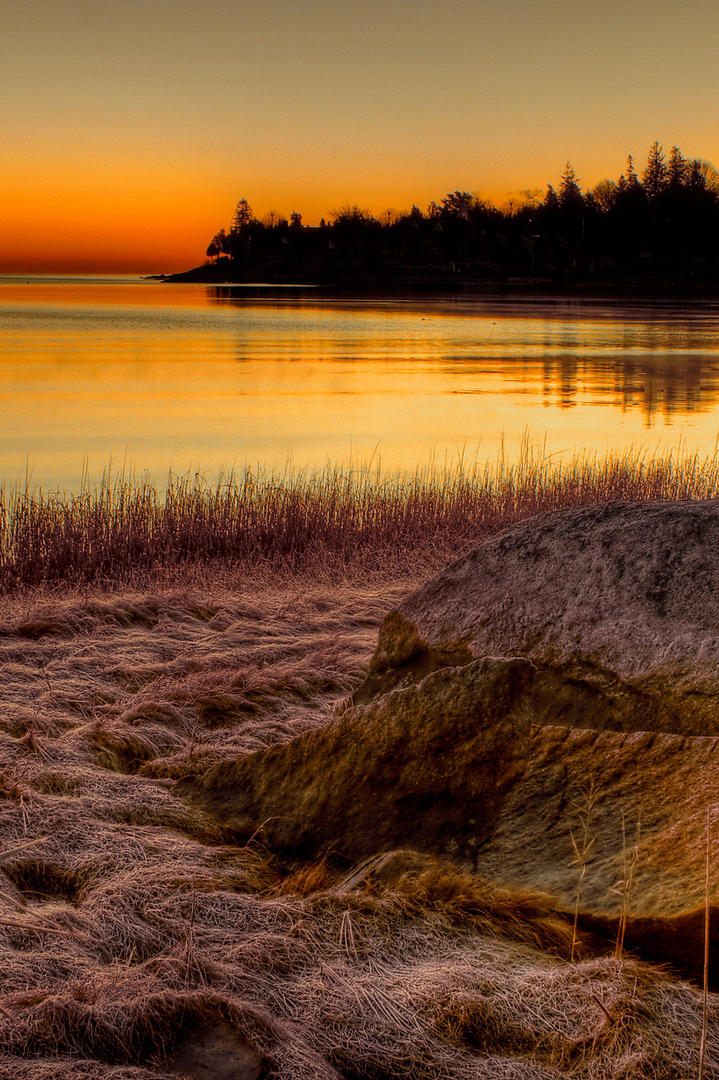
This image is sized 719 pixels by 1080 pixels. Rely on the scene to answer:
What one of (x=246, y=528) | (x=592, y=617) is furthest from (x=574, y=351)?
(x=592, y=617)

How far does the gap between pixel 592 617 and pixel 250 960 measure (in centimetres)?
180

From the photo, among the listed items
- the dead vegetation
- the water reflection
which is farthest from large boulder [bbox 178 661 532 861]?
the water reflection

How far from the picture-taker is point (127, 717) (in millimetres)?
5105

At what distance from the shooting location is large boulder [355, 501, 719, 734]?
11.7 ft

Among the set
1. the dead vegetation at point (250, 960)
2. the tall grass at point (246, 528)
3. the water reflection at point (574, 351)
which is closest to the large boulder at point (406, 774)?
the dead vegetation at point (250, 960)

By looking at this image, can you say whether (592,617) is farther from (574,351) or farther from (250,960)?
(574,351)

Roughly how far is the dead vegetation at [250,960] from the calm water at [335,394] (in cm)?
1517

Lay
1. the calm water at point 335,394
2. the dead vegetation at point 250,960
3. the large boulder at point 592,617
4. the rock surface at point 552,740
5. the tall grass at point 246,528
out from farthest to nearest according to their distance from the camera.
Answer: the calm water at point 335,394 < the tall grass at point 246,528 < the large boulder at point 592,617 < the rock surface at point 552,740 < the dead vegetation at point 250,960

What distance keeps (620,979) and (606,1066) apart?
0.30 m

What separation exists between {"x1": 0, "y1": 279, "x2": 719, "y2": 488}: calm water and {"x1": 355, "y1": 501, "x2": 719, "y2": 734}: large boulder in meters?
14.8

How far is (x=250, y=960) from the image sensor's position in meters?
3.02

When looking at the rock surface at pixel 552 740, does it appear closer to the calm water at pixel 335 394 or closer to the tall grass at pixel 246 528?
the tall grass at pixel 246 528

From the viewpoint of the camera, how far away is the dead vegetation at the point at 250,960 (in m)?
2.62

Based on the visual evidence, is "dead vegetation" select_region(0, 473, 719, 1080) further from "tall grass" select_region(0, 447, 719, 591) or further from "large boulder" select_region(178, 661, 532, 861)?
"tall grass" select_region(0, 447, 719, 591)
